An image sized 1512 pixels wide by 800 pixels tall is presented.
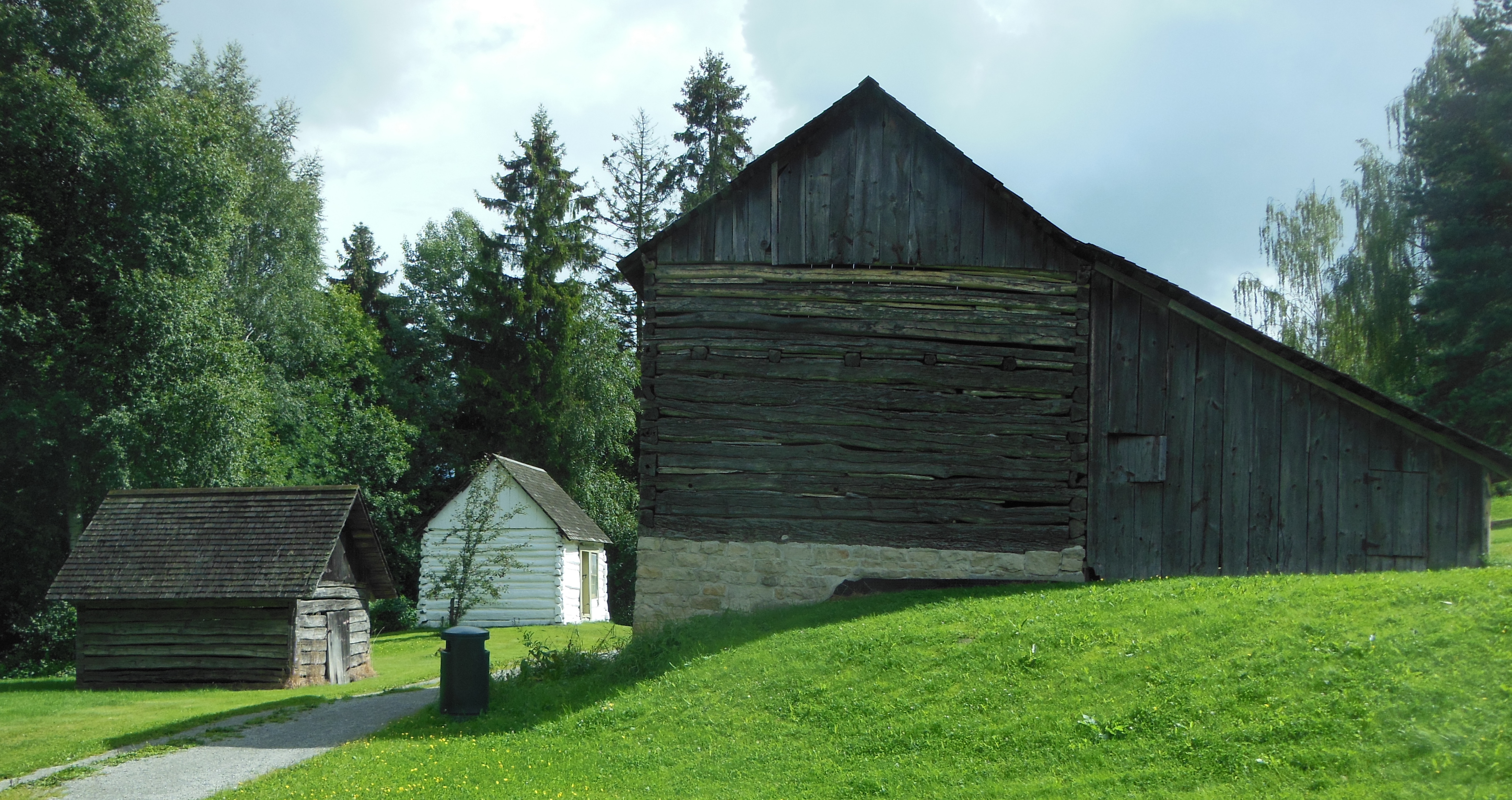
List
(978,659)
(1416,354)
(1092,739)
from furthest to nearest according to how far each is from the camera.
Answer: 1. (1416,354)
2. (978,659)
3. (1092,739)

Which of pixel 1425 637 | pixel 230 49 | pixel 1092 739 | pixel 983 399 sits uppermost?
pixel 230 49

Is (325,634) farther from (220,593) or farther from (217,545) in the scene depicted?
(217,545)

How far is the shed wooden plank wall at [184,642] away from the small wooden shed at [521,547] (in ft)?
38.8

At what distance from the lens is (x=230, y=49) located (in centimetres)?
3388

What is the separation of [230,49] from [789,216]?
2706 cm

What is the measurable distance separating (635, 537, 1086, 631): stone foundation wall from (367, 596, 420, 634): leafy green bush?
22550 millimetres

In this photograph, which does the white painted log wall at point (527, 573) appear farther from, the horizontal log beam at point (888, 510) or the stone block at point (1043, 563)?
the stone block at point (1043, 563)

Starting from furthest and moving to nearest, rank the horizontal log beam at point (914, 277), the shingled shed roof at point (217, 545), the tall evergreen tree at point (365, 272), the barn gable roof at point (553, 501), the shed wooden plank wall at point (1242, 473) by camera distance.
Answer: the tall evergreen tree at point (365, 272) < the barn gable roof at point (553, 501) < the shingled shed roof at point (217, 545) < the horizontal log beam at point (914, 277) < the shed wooden plank wall at point (1242, 473)

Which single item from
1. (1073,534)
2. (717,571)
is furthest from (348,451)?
(1073,534)

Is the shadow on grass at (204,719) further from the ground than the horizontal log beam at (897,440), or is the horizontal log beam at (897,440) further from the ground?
the horizontal log beam at (897,440)

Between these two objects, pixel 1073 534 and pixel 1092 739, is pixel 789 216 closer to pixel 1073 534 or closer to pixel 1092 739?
pixel 1073 534

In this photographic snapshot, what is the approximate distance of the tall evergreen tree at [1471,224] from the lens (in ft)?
87.1

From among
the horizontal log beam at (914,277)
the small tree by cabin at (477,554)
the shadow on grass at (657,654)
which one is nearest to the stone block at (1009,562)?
the shadow on grass at (657,654)

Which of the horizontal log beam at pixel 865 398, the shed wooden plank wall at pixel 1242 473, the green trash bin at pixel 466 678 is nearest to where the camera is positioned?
the green trash bin at pixel 466 678
